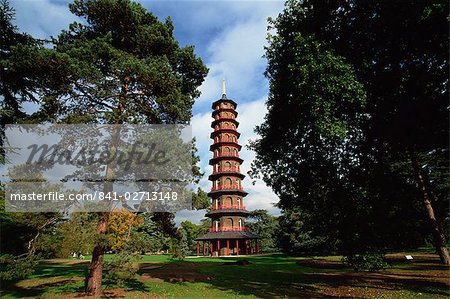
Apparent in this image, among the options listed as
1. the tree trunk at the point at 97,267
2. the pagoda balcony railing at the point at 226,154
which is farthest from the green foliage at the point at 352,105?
the pagoda balcony railing at the point at 226,154

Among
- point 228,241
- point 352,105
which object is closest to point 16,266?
point 352,105

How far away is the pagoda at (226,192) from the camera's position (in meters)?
42.1

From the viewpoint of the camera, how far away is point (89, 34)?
47.9 ft

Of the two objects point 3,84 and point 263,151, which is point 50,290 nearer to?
point 3,84

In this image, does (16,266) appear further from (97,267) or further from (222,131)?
(222,131)

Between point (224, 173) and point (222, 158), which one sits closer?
point (224, 173)

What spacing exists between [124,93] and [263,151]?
8019 mm

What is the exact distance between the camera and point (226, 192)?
4297 centimetres

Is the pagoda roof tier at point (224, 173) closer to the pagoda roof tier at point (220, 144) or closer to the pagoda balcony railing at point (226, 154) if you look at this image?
the pagoda balcony railing at point (226, 154)

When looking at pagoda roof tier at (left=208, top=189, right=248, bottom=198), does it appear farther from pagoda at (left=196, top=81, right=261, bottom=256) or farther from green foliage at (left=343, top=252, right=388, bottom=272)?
green foliage at (left=343, top=252, right=388, bottom=272)

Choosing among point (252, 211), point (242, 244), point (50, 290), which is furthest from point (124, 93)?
point (252, 211)

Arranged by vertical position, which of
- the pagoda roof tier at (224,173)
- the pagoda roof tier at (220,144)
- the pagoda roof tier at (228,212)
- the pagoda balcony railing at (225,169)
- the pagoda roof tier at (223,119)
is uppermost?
the pagoda roof tier at (223,119)

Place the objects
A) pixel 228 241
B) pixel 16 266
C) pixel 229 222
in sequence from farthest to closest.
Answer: pixel 229 222 → pixel 228 241 → pixel 16 266

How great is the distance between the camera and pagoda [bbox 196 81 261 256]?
4209 cm
